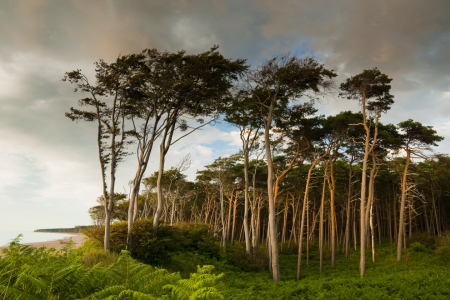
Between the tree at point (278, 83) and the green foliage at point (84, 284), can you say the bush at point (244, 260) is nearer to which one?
the tree at point (278, 83)

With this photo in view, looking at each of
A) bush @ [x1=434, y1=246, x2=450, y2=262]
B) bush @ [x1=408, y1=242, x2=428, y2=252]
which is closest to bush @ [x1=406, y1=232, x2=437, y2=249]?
bush @ [x1=408, y1=242, x2=428, y2=252]

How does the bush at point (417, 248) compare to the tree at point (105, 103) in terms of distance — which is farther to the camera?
the bush at point (417, 248)

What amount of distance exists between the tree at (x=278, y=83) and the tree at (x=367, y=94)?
2214 mm

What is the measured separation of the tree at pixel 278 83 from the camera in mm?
14539

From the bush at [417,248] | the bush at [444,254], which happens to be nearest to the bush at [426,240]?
the bush at [417,248]

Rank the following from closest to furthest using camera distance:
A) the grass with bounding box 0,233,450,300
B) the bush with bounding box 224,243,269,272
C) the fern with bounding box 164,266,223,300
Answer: the fern with bounding box 164,266,223,300 < the grass with bounding box 0,233,450,300 < the bush with bounding box 224,243,269,272

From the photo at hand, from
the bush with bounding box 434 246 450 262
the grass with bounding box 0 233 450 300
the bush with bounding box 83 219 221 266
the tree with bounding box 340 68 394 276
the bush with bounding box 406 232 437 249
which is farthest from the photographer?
the bush with bounding box 406 232 437 249

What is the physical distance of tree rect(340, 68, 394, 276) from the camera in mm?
15250

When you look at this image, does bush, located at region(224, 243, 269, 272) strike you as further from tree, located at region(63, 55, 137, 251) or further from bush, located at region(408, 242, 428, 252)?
bush, located at region(408, 242, 428, 252)

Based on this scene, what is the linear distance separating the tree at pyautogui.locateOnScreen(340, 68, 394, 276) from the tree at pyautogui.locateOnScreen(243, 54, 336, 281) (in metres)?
2.21

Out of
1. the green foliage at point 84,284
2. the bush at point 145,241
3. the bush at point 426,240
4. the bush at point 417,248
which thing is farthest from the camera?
the bush at point 426,240

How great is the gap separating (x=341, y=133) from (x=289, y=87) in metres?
5.82

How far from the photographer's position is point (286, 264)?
80.7 feet

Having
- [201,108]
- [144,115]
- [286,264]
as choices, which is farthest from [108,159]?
[286,264]
